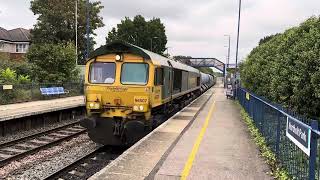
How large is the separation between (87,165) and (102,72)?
3.73 metres

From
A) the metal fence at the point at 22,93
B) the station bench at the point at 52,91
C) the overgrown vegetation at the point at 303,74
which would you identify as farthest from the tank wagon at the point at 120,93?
the station bench at the point at 52,91

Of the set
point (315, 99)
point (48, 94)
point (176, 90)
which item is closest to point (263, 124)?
point (315, 99)

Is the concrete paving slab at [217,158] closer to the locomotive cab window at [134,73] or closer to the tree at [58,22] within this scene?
the locomotive cab window at [134,73]

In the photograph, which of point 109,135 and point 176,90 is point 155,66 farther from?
point 176,90

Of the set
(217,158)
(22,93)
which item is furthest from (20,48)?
(217,158)

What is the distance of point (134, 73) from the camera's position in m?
13.7

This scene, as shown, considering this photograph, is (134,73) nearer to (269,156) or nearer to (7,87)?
(269,156)

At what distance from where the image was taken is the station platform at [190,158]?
8102 millimetres

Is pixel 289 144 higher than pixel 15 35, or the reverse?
pixel 15 35

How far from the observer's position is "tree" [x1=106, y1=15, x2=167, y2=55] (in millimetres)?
75688

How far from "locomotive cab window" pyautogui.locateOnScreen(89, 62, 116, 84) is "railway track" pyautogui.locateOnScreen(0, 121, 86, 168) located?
105 inches

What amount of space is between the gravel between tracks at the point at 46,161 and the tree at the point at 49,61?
18432mm

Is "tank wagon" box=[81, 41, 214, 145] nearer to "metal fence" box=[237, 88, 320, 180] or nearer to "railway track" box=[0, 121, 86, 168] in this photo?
"railway track" box=[0, 121, 86, 168]

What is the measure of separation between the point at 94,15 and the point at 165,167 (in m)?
58.0
